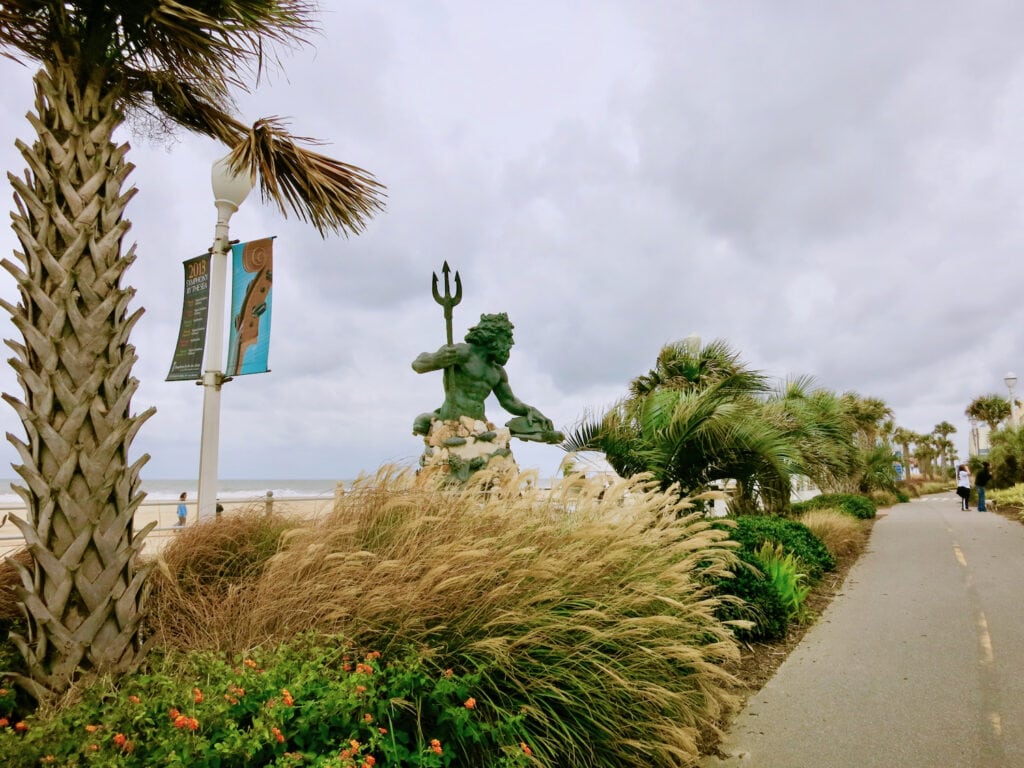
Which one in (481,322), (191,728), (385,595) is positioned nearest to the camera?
(191,728)

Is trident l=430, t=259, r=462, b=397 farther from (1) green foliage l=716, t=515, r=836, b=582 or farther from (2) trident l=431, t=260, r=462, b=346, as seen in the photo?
(1) green foliage l=716, t=515, r=836, b=582

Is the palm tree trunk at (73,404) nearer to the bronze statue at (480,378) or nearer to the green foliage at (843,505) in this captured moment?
the bronze statue at (480,378)

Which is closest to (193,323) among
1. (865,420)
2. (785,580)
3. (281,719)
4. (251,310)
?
(251,310)

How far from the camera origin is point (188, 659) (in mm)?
3195

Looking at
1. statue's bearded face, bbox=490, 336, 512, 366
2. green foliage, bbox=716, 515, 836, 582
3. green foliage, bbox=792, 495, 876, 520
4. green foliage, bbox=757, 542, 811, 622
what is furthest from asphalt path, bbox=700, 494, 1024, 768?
green foliage, bbox=792, 495, 876, 520

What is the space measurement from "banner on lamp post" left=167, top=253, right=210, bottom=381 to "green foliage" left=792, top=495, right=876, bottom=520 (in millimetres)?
14156

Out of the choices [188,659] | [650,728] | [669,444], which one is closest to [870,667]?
[650,728]

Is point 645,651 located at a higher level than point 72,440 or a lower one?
lower

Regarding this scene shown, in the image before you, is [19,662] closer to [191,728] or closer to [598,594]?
[191,728]

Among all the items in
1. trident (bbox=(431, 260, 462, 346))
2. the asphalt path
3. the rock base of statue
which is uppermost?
trident (bbox=(431, 260, 462, 346))

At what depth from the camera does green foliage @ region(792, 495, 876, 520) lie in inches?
685

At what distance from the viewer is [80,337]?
340 cm

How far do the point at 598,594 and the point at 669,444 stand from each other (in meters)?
5.50

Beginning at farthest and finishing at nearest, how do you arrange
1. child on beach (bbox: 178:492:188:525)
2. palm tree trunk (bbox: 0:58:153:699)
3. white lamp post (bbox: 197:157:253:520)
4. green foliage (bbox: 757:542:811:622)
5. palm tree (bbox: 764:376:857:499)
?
palm tree (bbox: 764:376:857:499) < white lamp post (bbox: 197:157:253:520) < green foliage (bbox: 757:542:811:622) < child on beach (bbox: 178:492:188:525) < palm tree trunk (bbox: 0:58:153:699)
